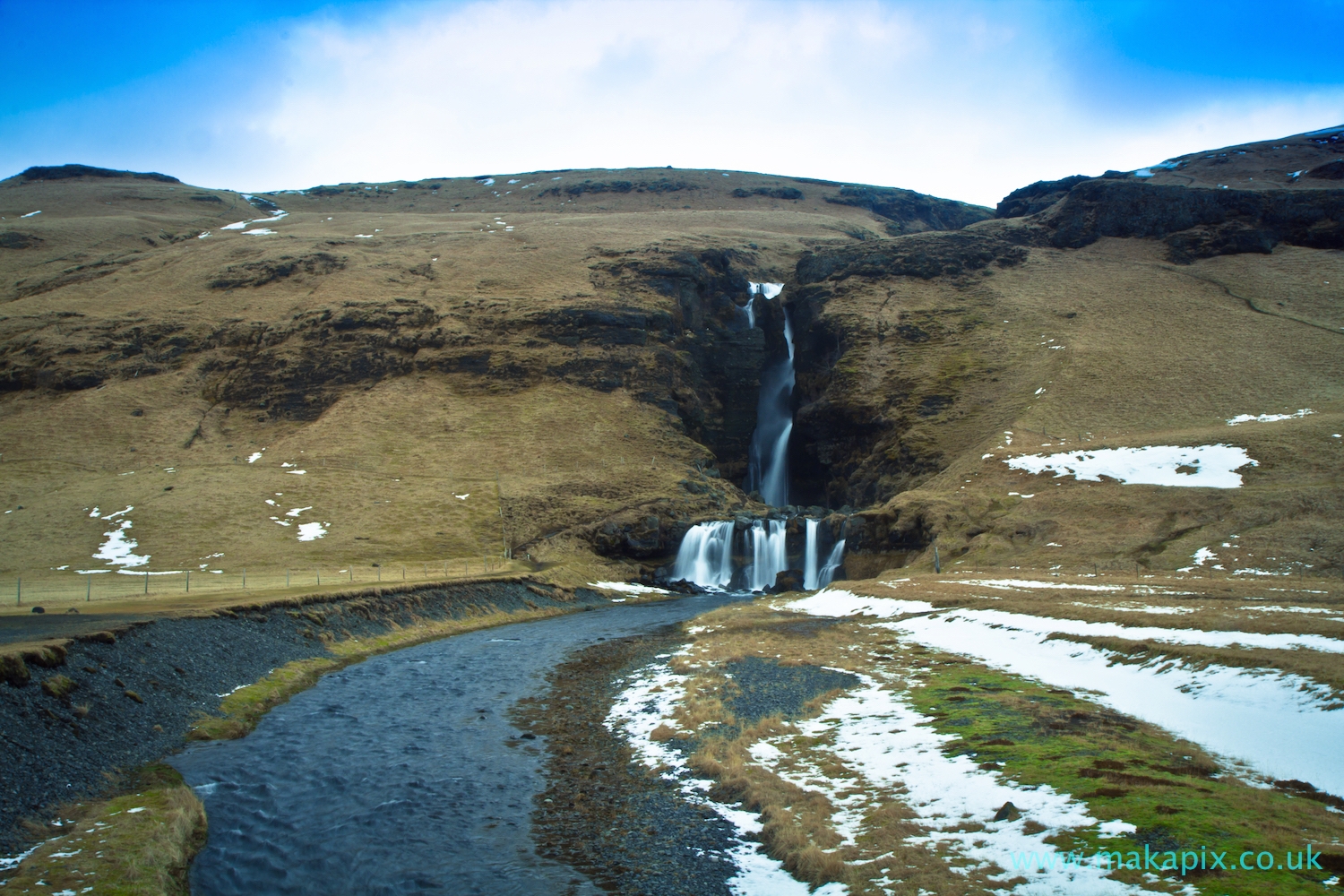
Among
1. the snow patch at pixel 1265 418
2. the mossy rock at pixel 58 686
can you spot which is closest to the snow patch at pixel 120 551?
the mossy rock at pixel 58 686

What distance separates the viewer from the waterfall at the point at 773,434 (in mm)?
84688

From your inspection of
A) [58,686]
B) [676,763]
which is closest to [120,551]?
[58,686]

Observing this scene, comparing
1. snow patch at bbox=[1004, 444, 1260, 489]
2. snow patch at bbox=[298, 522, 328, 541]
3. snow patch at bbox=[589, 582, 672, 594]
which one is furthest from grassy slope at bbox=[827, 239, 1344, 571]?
snow patch at bbox=[298, 522, 328, 541]

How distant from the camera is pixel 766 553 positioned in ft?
188

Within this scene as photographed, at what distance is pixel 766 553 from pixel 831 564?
6342mm

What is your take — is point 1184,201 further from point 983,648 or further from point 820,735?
point 820,735

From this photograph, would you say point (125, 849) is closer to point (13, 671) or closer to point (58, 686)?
point (13, 671)

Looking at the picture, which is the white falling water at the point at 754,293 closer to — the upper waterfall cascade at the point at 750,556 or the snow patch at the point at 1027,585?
the upper waterfall cascade at the point at 750,556

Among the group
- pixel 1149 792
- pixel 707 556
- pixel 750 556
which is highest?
pixel 1149 792

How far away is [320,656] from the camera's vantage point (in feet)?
85.9

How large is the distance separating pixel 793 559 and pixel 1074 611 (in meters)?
35.7

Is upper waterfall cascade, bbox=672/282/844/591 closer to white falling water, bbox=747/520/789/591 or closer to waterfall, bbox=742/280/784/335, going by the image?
white falling water, bbox=747/520/789/591

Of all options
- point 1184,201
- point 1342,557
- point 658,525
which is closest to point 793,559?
point 658,525

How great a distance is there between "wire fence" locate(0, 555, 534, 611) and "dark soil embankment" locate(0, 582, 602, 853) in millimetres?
6045
